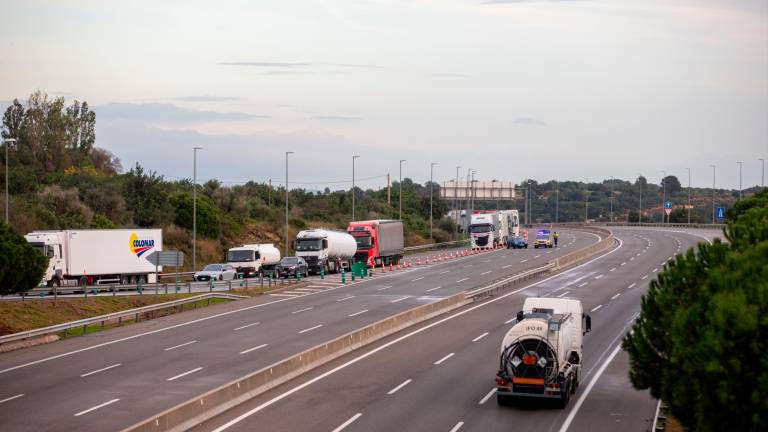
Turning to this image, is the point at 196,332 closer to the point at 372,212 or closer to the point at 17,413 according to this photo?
the point at 17,413

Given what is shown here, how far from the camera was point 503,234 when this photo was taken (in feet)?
347

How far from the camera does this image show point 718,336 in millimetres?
14500

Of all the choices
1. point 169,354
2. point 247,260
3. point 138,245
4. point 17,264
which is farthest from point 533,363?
point 247,260

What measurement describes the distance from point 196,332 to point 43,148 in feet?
229

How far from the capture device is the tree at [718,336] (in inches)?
567

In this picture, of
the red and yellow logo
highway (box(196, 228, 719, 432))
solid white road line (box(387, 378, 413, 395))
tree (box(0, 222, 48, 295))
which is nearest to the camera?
highway (box(196, 228, 719, 432))

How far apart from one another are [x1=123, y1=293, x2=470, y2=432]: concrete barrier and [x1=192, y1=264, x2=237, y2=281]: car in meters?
21.9

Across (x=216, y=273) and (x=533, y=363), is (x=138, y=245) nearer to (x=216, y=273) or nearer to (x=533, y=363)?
(x=216, y=273)

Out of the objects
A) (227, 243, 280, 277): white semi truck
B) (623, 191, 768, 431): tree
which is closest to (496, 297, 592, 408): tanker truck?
(623, 191, 768, 431): tree

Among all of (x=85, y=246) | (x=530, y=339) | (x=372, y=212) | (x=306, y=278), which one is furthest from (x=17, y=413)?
(x=372, y=212)

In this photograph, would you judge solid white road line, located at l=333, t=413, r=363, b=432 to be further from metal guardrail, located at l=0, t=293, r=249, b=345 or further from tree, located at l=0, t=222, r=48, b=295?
tree, located at l=0, t=222, r=48, b=295

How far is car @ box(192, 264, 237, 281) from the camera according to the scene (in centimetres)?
6216

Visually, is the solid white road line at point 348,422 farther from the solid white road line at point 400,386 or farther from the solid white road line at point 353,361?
the solid white road line at point 400,386

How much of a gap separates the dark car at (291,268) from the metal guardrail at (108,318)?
11.3 meters
